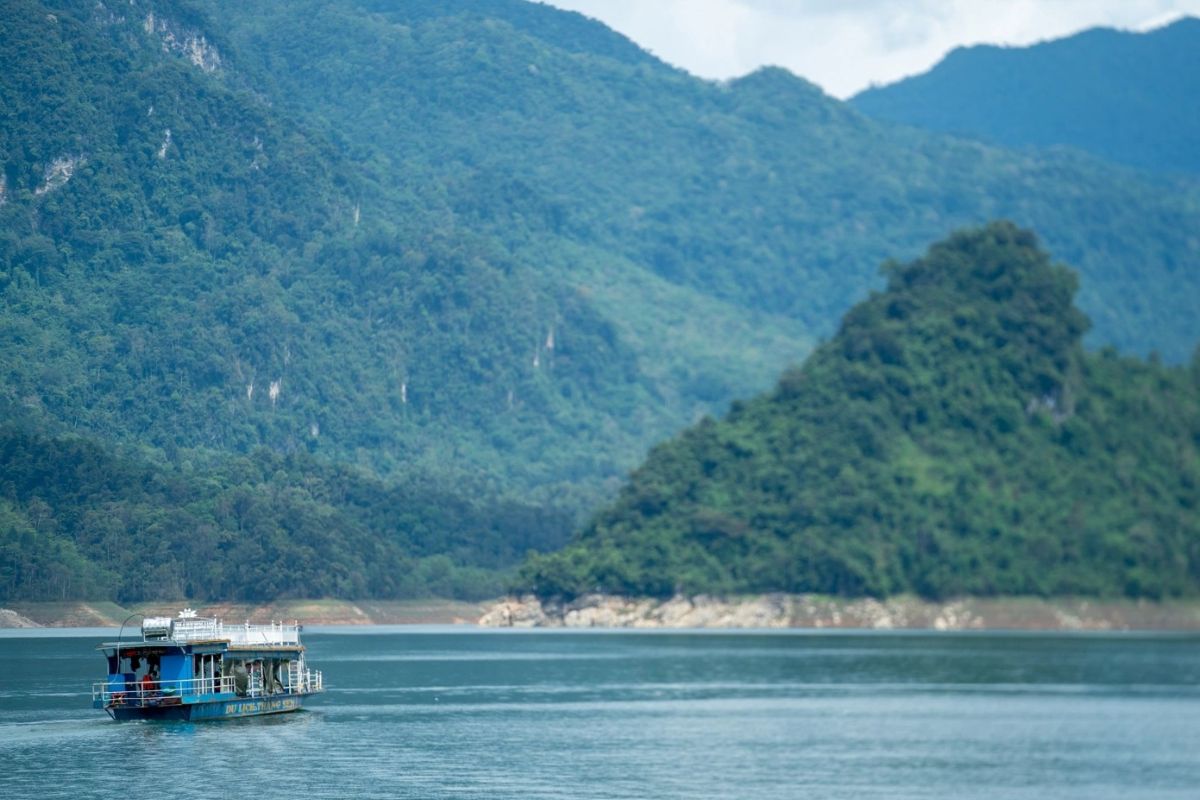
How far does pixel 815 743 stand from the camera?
104 meters

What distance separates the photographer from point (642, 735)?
106 meters

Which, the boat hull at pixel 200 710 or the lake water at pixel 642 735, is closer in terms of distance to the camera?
the lake water at pixel 642 735

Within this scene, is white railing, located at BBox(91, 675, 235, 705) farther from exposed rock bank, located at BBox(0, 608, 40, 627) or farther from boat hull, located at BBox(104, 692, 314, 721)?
exposed rock bank, located at BBox(0, 608, 40, 627)

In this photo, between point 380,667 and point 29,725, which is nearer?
point 29,725

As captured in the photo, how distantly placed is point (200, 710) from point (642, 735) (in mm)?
22194

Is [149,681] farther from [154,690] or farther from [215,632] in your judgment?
[215,632]

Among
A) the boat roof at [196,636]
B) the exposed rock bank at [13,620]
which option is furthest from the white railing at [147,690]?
the exposed rock bank at [13,620]

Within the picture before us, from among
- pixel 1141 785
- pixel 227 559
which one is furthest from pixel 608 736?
pixel 227 559

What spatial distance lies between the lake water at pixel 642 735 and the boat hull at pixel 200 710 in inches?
27.4

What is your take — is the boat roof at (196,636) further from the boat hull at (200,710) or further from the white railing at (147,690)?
the boat hull at (200,710)

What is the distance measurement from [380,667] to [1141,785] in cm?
7712

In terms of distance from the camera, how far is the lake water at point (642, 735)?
3337 inches

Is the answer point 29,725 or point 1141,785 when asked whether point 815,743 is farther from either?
point 29,725

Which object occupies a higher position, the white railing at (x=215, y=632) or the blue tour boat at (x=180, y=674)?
the white railing at (x=215, y=632)
